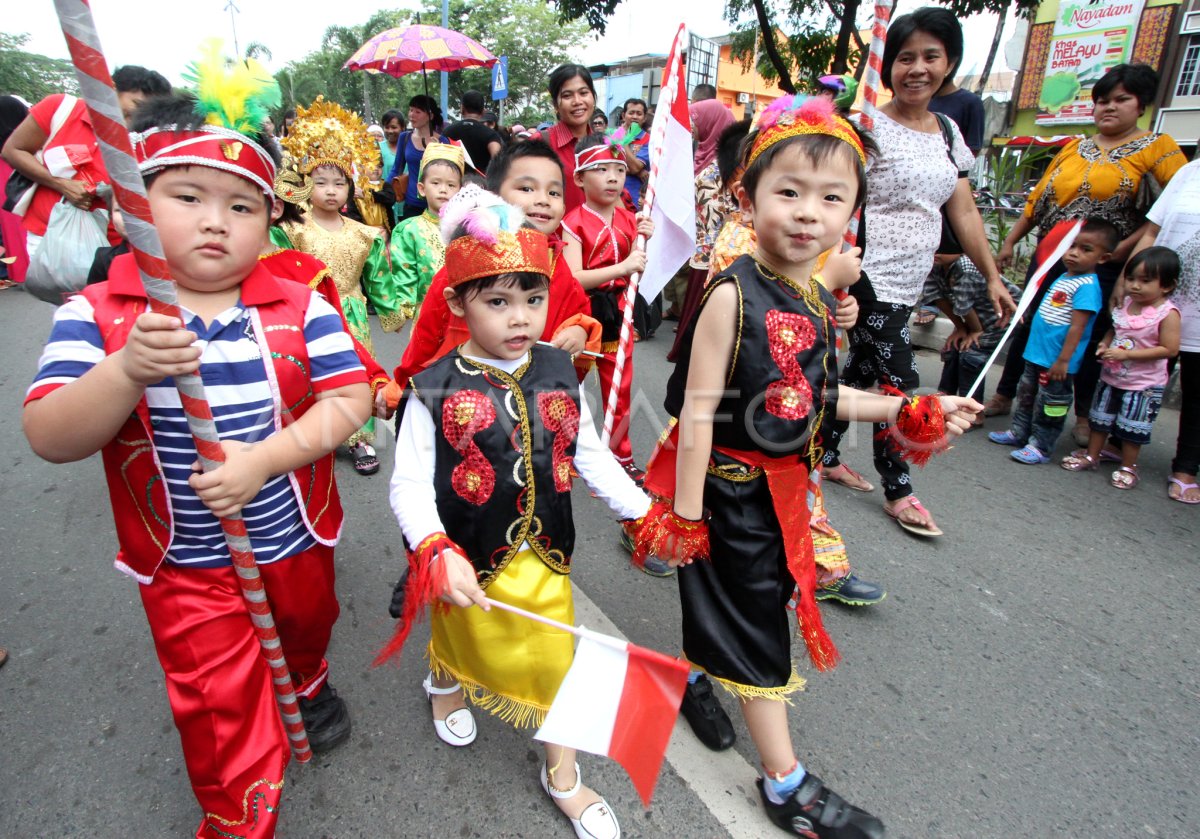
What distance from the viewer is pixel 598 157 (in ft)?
10.7

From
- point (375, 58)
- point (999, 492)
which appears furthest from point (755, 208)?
point (375, 58)

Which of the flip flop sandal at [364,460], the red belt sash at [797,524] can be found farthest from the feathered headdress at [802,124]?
the flip flop sandal at [364,460]

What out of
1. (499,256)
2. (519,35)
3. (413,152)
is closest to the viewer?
(499,256)

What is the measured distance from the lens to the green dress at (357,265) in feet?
11.5

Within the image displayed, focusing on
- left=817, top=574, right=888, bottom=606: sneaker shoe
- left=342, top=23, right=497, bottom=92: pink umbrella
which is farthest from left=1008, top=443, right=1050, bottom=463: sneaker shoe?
left=342, top=23, right=497, bottom=92: pink umbrella

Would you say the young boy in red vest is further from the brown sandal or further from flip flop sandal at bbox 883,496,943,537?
the brown sandal

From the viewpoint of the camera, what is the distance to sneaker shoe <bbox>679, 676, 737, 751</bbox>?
2.05 metres

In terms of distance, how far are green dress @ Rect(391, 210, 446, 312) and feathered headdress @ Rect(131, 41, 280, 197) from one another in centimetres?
187

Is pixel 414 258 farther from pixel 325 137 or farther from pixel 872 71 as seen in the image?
pixel 872 71

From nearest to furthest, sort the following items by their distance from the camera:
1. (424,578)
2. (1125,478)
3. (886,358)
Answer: (424,578) → (886,358) → (1125,478)

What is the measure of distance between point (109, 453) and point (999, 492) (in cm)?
402

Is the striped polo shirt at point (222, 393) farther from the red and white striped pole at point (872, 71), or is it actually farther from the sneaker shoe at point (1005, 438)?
the sneaker shoe at point (1005, 438)

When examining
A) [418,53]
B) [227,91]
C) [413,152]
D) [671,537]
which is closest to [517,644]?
[671,537]

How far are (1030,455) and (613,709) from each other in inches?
149
